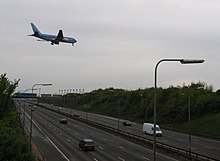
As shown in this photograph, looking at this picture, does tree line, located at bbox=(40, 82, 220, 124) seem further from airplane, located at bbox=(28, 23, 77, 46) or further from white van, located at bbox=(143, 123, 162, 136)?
airplane, located at bbox=(28, 23, 77, 46)

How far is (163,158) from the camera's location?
4569cm

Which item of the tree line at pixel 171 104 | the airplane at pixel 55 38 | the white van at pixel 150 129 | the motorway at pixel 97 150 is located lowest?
the motorway at pixel 97 150

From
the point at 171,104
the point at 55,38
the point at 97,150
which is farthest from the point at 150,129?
the point at 171,104

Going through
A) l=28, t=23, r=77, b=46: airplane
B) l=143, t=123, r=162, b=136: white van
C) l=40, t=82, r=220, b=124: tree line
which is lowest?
l=143, t=123, r=162, b=136: white van

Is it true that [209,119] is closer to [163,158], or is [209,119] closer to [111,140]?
[111,140]

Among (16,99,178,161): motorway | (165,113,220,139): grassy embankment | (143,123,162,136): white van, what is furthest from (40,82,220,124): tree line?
(16,99,178,161): motorway

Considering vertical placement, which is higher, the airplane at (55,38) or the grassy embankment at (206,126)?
the airplane at (55,38)

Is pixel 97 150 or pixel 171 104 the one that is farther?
pixel 171 104

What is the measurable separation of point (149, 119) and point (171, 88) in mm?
16688

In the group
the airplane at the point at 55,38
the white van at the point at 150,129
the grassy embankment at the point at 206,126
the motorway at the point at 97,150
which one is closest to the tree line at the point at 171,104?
the grassy embankment at the point at 206,126

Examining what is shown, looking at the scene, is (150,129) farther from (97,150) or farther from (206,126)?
(97,150)

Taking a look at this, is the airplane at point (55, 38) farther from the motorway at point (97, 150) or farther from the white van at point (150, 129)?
the white van at point (150, 129)

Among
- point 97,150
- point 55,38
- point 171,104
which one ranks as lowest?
point 97,150

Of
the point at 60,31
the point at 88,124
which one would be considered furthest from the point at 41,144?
the point at 88,124
